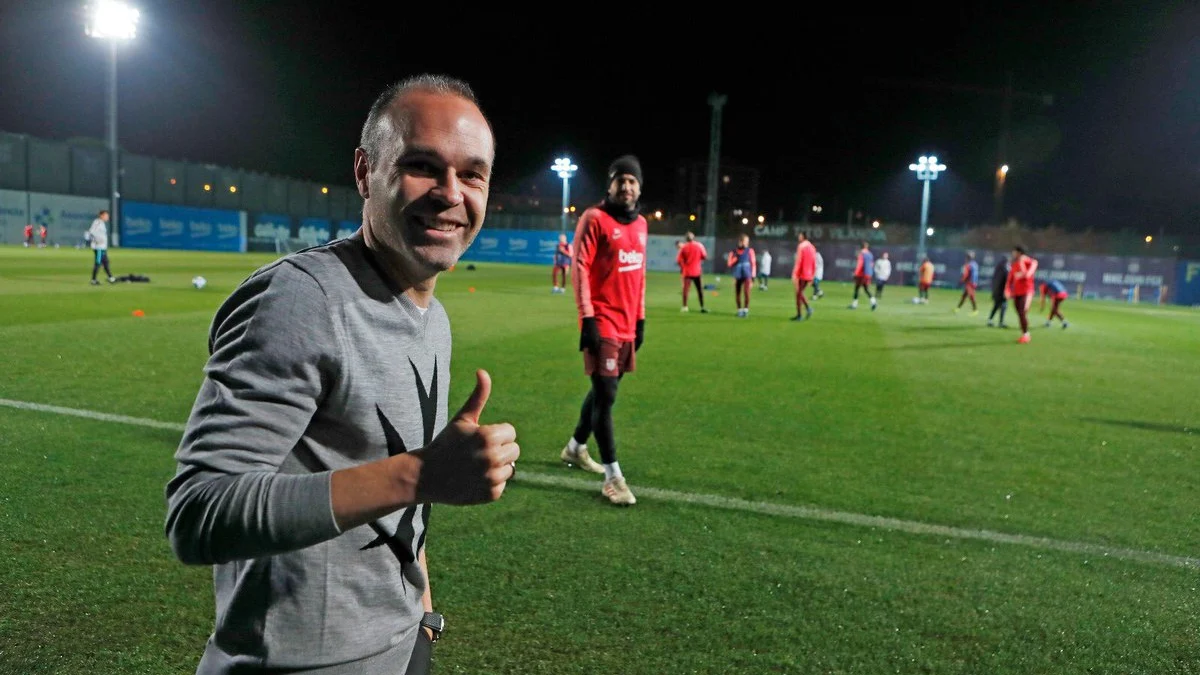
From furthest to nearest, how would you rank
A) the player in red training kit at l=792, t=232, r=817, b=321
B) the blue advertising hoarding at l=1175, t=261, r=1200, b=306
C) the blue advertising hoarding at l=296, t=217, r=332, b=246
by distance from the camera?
the blue advertising hoarding at l=296, t=217, r=332, b=246
the blue advertising hoarding at l=1175, t=261, r=1200, b=306
the player in red training kit at l=792, t=232, r=817, b=321

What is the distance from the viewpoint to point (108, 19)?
40469 millimetres

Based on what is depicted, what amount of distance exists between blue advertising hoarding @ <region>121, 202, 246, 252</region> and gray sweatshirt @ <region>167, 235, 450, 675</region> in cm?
5565

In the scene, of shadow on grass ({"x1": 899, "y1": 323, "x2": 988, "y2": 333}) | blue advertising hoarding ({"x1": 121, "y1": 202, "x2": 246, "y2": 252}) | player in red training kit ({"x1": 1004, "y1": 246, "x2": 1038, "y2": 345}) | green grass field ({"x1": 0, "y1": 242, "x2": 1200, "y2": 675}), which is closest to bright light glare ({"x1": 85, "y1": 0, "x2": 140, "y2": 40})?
blue advertising hoarding ({"x1": 121, "y1": 202, "x2": 246, "y2": 252})

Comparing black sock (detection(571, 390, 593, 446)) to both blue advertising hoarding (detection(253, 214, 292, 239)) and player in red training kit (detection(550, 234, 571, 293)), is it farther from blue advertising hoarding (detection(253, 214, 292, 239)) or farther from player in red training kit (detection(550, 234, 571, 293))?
blue advertising hoarding (detection(253, 214, 292, 239))

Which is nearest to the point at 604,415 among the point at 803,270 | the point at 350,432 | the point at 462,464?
the point at 350,432

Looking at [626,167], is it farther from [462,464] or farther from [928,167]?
[928,167]

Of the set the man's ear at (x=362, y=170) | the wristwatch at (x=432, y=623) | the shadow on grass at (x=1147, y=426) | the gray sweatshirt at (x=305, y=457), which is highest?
the man's ear at (x=362, y=170)

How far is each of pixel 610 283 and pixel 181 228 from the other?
174 ft

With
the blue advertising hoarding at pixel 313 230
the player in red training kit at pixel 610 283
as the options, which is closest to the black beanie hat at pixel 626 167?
the player in red training kit at pixel 610 283

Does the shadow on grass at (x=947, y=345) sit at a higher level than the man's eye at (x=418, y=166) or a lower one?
lower

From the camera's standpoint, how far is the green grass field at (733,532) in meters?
3.35

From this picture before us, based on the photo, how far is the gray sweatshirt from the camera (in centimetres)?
121

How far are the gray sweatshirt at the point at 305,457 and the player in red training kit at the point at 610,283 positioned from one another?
3771mm

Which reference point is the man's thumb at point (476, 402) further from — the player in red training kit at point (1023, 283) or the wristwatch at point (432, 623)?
the player in red training kit at point (1023, 283)
